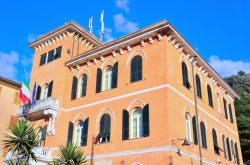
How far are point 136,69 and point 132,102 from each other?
2235 millimetres

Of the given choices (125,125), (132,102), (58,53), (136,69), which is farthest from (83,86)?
(125,125)

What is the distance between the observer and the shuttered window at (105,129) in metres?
19.0

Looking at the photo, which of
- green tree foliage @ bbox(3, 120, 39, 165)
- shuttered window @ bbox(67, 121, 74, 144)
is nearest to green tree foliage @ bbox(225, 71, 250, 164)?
shuttered window @ bbox(67, 121, 74, 144)

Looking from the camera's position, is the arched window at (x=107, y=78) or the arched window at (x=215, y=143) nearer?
the arched window at (x=107, y=78)

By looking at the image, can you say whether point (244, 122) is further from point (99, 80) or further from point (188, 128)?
point (99, 80)

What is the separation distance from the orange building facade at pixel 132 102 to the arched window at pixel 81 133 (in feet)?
0.22

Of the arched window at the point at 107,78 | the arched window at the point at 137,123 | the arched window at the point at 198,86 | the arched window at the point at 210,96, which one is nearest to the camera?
the arched window at the point at 137,123

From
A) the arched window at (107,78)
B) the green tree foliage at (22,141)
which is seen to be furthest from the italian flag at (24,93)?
the green tree foliage at (22,141)

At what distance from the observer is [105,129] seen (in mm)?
19281

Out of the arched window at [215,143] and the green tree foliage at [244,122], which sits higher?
the green tree foliage at [244,122]

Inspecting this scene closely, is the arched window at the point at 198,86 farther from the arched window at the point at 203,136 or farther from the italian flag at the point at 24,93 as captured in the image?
the italian flag at the point at 24,93

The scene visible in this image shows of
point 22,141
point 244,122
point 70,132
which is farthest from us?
point 244,122

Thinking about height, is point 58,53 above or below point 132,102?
above

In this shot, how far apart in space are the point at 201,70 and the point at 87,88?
875cm
